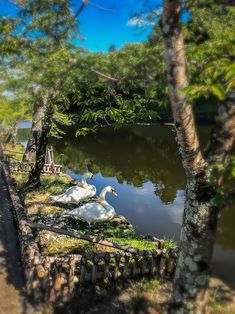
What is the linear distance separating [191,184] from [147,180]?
2120 cm

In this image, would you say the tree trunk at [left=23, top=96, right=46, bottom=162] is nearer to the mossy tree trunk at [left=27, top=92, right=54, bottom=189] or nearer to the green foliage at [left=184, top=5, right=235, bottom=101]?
the mossy tree trunk at [left=27, top=92, right=54, bottom=189]

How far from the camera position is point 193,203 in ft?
19.4

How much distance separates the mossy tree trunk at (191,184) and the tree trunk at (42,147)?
1197cm

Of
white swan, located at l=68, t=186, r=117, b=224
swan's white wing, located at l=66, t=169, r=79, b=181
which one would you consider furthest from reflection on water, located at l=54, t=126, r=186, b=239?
white swan, located at l=68, t=186, r=117, b=224

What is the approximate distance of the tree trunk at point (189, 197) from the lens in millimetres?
5020

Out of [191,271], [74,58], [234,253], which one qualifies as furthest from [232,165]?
[234,253]

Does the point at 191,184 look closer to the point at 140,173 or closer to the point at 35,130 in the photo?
the point at 35,130

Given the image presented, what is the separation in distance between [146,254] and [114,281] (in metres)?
1.15

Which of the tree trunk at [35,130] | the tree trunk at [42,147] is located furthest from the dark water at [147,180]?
the tree trunk at [35,130]

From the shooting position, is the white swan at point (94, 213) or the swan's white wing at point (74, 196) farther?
the swan's white wing at point (74, 196)

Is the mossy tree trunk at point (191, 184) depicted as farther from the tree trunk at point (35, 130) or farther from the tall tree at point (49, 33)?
the tree trunk at point (35, 130)

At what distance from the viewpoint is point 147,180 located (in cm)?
2703

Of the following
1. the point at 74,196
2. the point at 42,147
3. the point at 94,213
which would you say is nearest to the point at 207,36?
the point at 94,213

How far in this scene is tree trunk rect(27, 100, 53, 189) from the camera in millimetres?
16844
